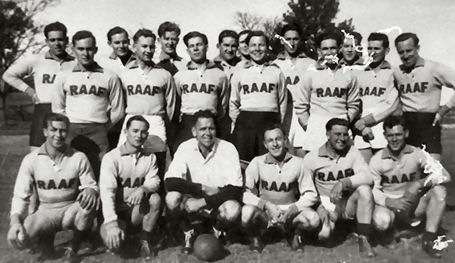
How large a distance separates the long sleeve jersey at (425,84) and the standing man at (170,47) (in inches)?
110

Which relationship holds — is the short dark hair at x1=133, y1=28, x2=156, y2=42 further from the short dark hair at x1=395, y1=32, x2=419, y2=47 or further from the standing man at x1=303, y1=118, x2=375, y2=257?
the short dark hair at x1=395, y1=32, x2=419, y2=47

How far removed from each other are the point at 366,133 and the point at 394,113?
423 mm

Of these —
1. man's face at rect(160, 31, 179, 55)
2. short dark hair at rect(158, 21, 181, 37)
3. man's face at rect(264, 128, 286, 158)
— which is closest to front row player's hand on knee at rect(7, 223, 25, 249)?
man's face at rect(264, 128, 286, 158)

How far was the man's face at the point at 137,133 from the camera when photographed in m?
5.02

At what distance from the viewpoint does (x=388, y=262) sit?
178 inches

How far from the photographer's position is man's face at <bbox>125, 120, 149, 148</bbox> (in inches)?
198

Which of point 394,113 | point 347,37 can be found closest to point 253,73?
point 347,37

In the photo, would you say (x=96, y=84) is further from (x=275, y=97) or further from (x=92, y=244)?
(x=275, y=97)

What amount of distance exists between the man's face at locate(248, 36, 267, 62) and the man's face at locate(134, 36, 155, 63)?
118 centimetres

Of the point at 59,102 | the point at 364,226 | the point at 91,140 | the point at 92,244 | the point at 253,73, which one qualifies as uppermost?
the point at 253,73

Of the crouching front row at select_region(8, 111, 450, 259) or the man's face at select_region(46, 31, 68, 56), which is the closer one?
the crouching front row at select_region(8, 111, 450, 259)

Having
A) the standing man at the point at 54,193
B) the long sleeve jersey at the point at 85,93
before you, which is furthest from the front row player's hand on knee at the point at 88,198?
the long sleeve jersey at the point at 85,93

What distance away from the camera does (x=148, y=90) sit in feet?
18.8

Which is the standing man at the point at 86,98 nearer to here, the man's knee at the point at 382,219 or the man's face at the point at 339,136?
the man's face at the point at 339,136
